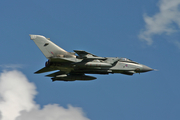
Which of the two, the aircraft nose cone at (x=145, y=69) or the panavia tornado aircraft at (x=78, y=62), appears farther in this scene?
the aircraft nose cone at (x=145, y=69)

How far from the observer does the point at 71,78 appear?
2096 inches

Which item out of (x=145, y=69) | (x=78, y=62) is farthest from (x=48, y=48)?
(x=145, y=69)

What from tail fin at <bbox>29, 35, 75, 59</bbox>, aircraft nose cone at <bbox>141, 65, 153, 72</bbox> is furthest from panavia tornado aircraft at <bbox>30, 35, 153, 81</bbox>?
aircraft nose cone at <bbox>141, 65, 153, 72</bbox>

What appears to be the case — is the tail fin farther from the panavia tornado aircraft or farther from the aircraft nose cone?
the aircraft nose cone

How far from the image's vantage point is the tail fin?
4919cm

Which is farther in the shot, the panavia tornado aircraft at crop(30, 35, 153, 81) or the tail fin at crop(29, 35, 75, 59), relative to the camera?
the tail fin at crop(29, 35, 75, 59)

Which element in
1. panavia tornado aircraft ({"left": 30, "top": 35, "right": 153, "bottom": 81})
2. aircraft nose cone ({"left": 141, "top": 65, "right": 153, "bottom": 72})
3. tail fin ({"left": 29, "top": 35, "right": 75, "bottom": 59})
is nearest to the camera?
panavia tornado aircraft ({"left": 30, "top": 35, "right": 153, "bottom": 81})

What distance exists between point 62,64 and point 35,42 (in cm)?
440

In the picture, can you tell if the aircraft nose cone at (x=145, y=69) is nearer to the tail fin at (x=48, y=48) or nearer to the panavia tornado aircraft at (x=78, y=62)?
the panavia tornado aircraft at (x=78, y=62)

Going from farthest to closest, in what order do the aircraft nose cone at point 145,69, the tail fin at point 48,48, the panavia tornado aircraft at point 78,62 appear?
the aircraft nose cone at point 145,69 < the tail fin at point 48,48 < the panavia tornado aircraft at point 78,62

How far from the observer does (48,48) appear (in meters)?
49.3

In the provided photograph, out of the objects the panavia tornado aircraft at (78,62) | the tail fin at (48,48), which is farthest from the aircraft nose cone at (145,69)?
the tail fin at (48,48)

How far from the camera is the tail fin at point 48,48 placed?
161 ft

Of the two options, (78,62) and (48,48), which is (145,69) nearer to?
(78,62)
